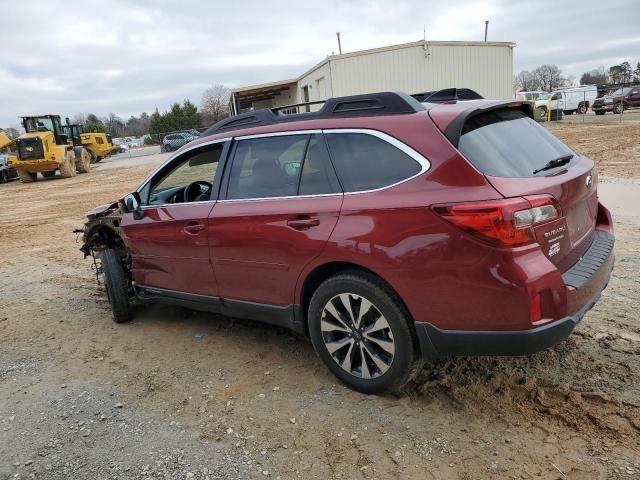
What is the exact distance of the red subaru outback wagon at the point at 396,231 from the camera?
105 inches

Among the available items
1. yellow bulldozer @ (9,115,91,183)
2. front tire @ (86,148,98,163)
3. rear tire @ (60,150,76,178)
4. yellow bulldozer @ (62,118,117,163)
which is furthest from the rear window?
front tire @ (86,148,98,163)

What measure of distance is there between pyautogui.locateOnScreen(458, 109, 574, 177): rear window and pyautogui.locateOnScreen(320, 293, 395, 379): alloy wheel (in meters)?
1.05

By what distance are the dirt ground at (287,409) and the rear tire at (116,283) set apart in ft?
0.71

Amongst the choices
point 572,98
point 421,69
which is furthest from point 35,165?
point 572,98

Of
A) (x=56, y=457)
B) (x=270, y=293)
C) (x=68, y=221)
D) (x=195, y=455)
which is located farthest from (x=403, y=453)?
(x=68, y=221)

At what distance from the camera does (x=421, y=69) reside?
2461 cm

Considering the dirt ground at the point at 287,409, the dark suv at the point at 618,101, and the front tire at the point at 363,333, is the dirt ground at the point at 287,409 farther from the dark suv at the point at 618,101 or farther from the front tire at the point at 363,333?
the dark suv at the point at 618,101

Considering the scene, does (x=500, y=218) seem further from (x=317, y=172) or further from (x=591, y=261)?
(x=317, y=172)

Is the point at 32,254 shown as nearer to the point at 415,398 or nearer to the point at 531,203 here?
the point at 415,398

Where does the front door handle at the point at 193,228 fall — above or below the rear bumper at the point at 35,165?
above

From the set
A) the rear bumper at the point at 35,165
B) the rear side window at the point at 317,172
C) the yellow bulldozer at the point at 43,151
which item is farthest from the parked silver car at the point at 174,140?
the rear side window at the point at 317,172

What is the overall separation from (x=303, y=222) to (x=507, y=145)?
1302 millimetres

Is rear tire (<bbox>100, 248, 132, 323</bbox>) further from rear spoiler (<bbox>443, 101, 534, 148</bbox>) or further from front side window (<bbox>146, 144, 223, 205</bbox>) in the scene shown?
rear spoiler (<bbox>443, 101, 534, 148</bbox>)

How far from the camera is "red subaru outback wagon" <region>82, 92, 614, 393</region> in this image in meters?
2.68
